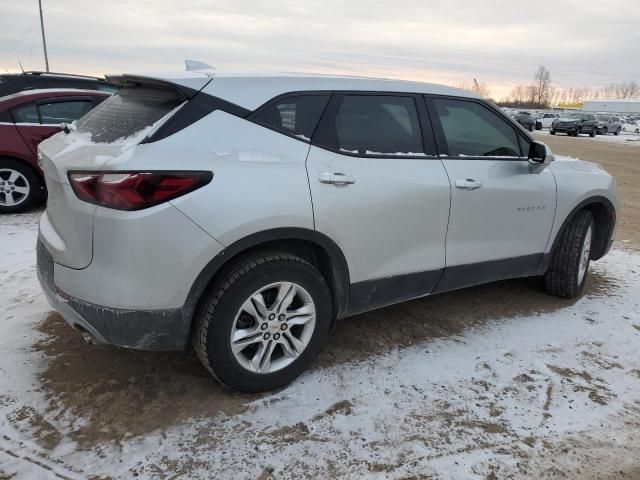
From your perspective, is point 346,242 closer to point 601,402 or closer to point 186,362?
point 186,362

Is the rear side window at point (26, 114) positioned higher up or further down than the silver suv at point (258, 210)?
higher up

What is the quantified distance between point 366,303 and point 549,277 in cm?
212

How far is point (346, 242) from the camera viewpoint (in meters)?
2.94

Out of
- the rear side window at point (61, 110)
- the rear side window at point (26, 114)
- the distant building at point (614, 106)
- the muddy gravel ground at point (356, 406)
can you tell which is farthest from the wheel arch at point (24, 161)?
the distant building at point (614, 106)

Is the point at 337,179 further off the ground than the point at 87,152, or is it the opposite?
the point at 87,152

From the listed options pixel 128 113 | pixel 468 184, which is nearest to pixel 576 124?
pixel 468 184

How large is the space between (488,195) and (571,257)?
4.31 ft

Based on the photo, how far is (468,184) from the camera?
3.44 m

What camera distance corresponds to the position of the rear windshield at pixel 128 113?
262 centimetres

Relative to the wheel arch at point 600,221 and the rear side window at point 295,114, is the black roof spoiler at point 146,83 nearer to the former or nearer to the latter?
the rear side window at point 295,114

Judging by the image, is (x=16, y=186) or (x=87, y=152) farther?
(x=16, y=186)

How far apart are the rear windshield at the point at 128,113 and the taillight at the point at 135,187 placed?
0.31 metres

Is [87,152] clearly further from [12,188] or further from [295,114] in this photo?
[12,188]

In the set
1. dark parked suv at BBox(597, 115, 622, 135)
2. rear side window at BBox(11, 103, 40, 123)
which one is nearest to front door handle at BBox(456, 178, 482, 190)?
rear side window at BBox(11, 103, 40, 123)
